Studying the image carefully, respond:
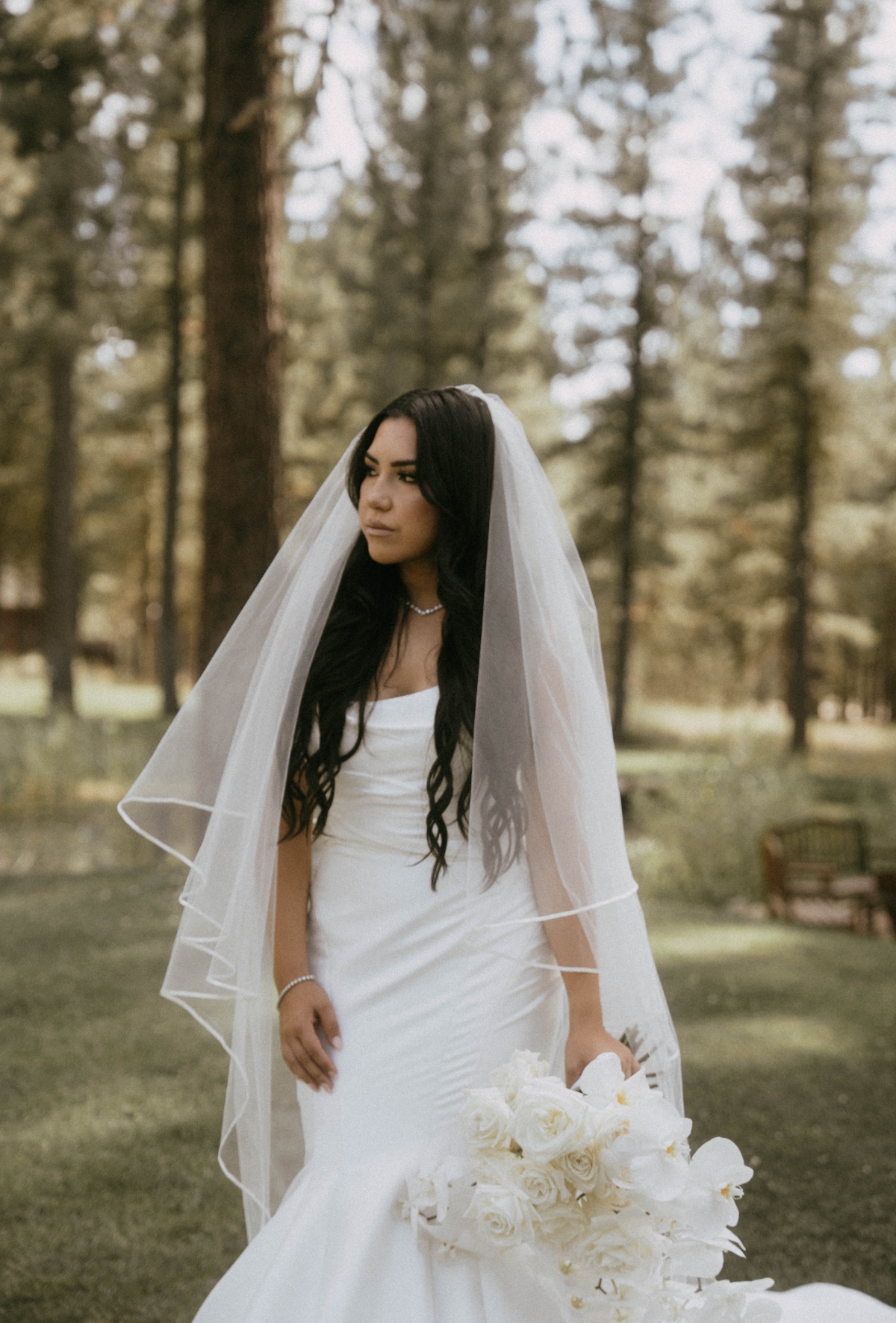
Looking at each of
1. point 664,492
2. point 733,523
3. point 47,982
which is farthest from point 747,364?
point 47,982

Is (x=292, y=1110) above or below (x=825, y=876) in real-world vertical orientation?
above

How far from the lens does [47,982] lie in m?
6.36

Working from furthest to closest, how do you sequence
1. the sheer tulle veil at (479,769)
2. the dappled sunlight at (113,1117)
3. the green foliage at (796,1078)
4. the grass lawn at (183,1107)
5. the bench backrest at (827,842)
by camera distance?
the bench backrest at (827,842), the dappled sunlight at (113,1117), the green foliage at (796,1078), the grass lawn at (183,1107), the sheer tulle veil at (479,769)

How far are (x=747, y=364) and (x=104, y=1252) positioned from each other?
21916 millimetres

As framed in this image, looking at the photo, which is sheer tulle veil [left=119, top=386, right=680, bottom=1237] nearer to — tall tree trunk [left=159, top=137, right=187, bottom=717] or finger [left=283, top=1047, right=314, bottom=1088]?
finger [left=283, top=1047, right=314, bottom=1088]

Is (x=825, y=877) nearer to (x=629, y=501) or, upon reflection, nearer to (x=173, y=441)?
(x=173, y=441)

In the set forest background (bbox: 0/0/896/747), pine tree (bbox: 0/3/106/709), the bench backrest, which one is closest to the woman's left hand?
pine tree (bbox: 0/3/106/709)

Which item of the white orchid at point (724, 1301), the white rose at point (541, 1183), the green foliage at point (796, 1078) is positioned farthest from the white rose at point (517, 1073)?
the green foliage at point (796, 1078)

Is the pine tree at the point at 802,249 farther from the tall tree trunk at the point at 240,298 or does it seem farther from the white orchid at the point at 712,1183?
the white orchid at the point at 712,1183

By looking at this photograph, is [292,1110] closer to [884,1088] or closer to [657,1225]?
[657,1225]

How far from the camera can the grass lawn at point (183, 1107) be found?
12.3 ft

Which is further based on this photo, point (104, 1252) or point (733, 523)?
point (733, 523)

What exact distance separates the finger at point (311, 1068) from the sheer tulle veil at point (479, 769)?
0.66 ft

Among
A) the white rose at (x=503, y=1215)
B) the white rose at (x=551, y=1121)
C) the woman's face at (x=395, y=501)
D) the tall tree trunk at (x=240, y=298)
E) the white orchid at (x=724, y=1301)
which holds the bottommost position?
the white orchid at (x=724, y=1301)
